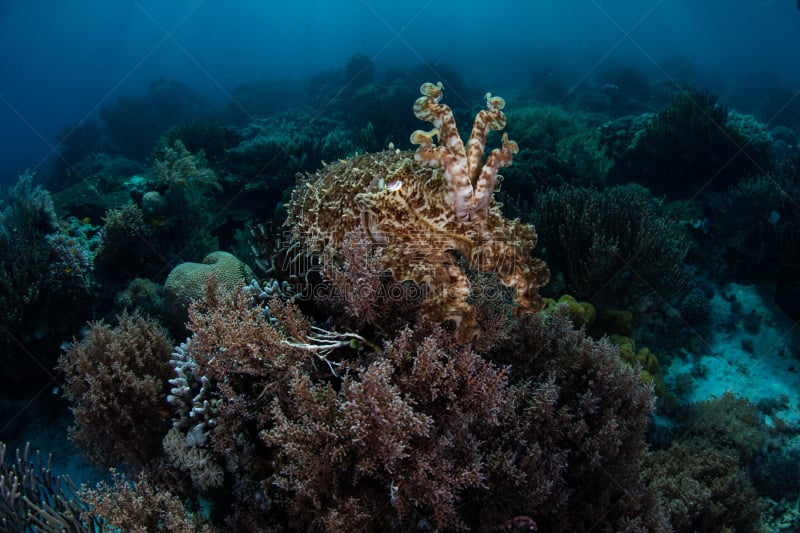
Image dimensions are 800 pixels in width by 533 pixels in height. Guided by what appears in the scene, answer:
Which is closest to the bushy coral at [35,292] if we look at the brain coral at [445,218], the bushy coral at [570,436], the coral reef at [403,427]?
the coral reef at [403,427]

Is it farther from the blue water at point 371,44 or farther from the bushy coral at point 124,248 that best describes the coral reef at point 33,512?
the blue water at point 371,44

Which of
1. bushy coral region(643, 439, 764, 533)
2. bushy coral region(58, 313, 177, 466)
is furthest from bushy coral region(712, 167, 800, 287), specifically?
bushy coral region(58, 313, 177, 466)

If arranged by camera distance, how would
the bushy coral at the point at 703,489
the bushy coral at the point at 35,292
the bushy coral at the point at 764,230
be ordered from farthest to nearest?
the bushy coral at the point at 764,230 < the bushy coral at the point at 35,292 < the bushy coral at the point at 703,489

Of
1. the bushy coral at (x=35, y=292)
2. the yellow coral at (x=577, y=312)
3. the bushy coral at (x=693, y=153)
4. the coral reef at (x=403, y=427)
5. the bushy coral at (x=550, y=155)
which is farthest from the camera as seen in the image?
the bushy coral at (x=693, y=153)

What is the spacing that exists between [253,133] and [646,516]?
17.8 m

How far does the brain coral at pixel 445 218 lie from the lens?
99.8 inches

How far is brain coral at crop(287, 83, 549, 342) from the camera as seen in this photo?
2.54 metres

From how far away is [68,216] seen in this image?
8.89m

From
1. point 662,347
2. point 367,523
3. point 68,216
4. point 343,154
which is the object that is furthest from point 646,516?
point 68,216

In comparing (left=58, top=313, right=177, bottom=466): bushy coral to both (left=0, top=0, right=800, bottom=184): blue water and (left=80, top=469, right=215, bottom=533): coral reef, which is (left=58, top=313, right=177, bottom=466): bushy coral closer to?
(left=80, top=469, right=215, bottom=533): coral reef

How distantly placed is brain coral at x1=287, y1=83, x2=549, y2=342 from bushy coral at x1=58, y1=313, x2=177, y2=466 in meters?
2.25

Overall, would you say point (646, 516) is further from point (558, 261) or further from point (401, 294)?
point (558, 261)

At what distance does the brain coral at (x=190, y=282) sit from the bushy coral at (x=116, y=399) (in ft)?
5.13

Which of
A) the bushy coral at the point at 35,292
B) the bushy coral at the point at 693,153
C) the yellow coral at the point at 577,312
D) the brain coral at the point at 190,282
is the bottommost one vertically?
the bushy coral at the point at 35,292
